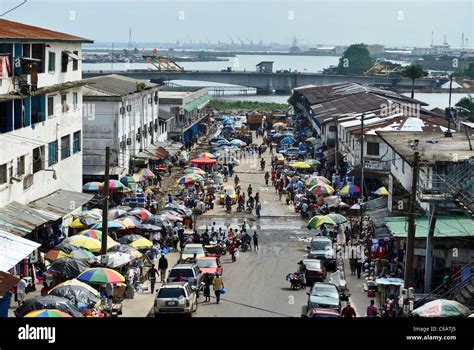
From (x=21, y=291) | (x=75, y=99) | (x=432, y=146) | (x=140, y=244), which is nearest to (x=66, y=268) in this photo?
(x=21, y=291)

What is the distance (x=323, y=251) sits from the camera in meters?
29.7

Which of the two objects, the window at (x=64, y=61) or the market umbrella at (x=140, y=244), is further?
the window at (x=64, y=61)

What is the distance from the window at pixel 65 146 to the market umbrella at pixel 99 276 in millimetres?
14275

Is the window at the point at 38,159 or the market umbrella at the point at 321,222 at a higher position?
the window at the point at 38,159

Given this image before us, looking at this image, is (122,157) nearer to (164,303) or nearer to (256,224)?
(256,224)

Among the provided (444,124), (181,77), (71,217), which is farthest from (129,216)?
(181,77)

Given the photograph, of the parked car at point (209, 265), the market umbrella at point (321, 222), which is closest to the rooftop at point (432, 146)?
the market umbrella at point (321, 222)

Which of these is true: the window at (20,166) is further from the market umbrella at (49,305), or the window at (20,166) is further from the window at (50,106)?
the market umbrella at (49,305)

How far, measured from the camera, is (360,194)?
4103 centimetres

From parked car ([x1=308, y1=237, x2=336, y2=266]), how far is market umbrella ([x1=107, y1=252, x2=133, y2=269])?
23.8ft

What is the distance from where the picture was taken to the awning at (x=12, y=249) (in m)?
20.2

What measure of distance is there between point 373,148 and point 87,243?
21910 millimetres

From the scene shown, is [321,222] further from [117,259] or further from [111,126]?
[111,126]

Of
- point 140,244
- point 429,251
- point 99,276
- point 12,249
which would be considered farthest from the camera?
point 140,244
